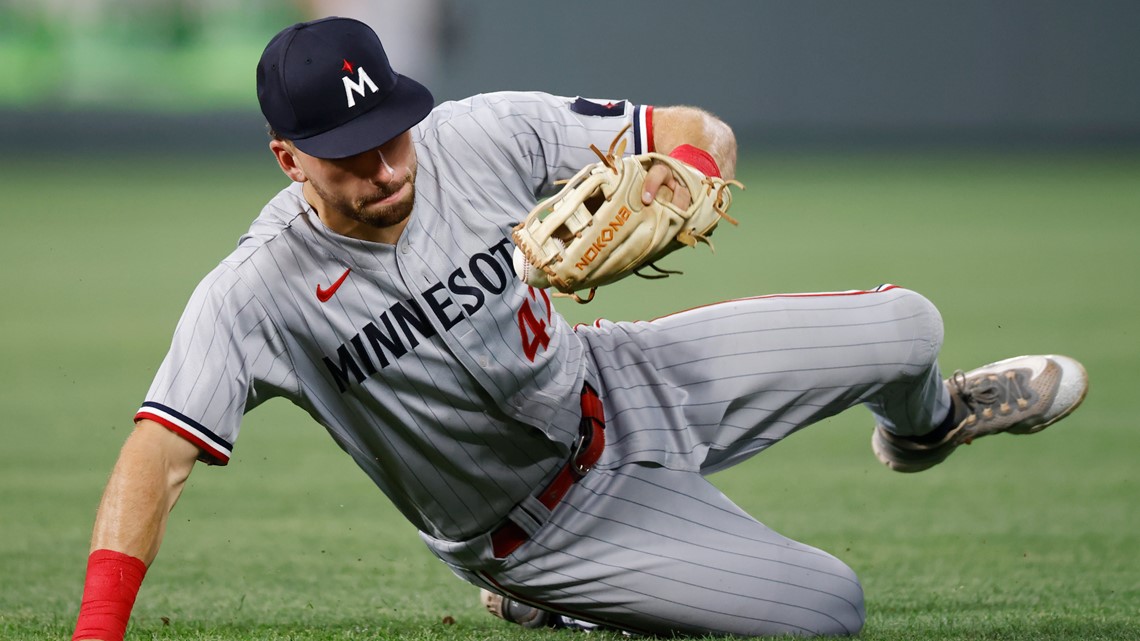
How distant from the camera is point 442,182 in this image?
3.11 m

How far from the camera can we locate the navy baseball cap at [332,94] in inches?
110

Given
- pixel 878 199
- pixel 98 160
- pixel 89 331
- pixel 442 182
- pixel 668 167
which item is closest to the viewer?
pixel 668 167

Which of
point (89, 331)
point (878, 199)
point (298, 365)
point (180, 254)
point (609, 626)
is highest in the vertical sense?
point (298, 365)

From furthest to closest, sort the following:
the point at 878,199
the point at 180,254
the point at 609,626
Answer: the point at 878,199, the point at 180,254, the point at 609,626

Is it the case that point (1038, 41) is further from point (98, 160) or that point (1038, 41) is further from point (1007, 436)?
point (1007, 436)

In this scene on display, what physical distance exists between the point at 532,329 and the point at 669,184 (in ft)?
1.57

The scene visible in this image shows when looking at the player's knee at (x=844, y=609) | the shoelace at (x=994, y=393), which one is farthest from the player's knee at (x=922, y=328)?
the player's knee at (x=844, y=609)

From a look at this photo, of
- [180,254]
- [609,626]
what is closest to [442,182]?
[609,626]

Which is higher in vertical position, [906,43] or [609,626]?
[609,626]

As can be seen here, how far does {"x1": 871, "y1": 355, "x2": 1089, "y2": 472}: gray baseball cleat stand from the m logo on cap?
1.70 m

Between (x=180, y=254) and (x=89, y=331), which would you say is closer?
(x=89, y=331)

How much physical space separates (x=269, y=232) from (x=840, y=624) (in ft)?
5.13

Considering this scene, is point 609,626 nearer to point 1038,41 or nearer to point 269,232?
point 269,232

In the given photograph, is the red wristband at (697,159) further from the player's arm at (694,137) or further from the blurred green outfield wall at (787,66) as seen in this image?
the blurred green outfield wall at (787,66)
